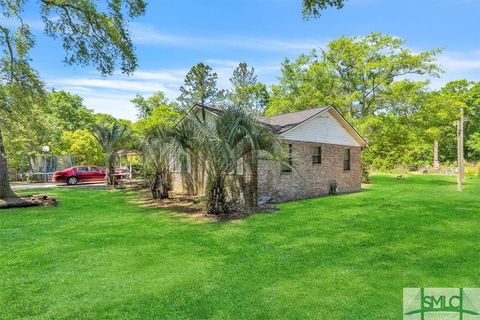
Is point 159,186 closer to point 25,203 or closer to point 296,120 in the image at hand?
point 25,203

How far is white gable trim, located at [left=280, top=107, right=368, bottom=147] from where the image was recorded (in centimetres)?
1504

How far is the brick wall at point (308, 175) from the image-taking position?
13496 millimetres

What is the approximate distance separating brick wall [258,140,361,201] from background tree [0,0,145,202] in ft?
24.7

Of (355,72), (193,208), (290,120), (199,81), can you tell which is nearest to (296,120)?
(290,120)

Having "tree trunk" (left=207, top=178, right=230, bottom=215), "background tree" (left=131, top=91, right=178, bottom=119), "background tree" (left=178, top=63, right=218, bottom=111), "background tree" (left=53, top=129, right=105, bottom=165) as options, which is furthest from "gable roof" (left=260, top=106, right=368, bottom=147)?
"background tree" (left=131, top=91, right=178, bottom=119)

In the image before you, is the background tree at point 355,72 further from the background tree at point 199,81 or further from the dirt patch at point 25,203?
the dirt patch at point 25,203

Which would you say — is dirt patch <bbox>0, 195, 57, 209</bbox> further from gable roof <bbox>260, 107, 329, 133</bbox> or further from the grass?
gable roof <bbox>260, 107, 329, 133</bbox>

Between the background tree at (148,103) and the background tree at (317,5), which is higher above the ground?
the background tree at (148,103)

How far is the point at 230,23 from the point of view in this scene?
13648 mm

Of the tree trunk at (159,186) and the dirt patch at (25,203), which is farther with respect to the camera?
the tree trunk at (159,186)

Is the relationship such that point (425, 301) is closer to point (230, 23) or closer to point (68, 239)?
point (68, 239)

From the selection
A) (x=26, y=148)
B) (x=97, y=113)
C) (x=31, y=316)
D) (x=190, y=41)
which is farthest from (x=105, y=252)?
(x=97, y=113)

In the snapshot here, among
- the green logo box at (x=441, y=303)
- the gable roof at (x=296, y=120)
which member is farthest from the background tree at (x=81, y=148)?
the green logo box at (x=441, y=303)

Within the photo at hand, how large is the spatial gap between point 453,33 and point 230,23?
13278 mm
